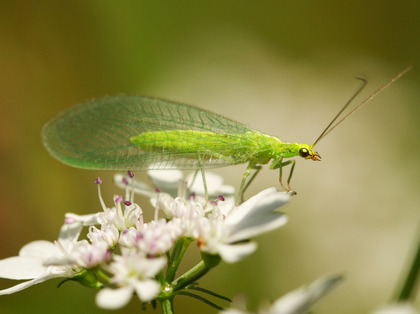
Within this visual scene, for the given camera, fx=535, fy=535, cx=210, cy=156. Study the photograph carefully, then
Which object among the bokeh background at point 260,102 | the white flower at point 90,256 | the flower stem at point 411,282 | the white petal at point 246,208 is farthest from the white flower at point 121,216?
the bokeh background at point 260,102

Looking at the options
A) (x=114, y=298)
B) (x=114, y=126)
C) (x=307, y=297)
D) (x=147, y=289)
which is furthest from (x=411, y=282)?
(x=114, y=126)

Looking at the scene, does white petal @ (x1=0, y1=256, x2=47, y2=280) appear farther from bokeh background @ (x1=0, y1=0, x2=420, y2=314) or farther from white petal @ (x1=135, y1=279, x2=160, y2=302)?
bokeh background @ (x1=0, y1=0, x2=420, y2=314)

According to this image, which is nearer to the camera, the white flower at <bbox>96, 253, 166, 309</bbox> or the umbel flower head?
the white flower at <bbox>96, 253, 166, 309</bbox>

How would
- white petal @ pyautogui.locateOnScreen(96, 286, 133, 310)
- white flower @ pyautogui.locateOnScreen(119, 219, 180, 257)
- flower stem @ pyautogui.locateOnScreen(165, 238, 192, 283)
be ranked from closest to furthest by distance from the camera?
white petal @ pyautogui.locateOnScreen(96, 286, 133, 310), white flower @ pyautogui.locateOnScreen(119, 219, 180, 257), flower stem @ pyautogui.locateOnScreen(165, 238, 192, 283)

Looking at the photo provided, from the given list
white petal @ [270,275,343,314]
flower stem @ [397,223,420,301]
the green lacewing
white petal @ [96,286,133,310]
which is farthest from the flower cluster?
flower stem @ [397,223,420,301]

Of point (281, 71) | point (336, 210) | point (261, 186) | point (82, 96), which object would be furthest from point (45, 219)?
point (281, 71)

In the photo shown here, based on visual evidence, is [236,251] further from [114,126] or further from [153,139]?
[114,126]

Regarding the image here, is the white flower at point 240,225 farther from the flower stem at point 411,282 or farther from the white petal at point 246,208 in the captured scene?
the flower stem at point 411,282
